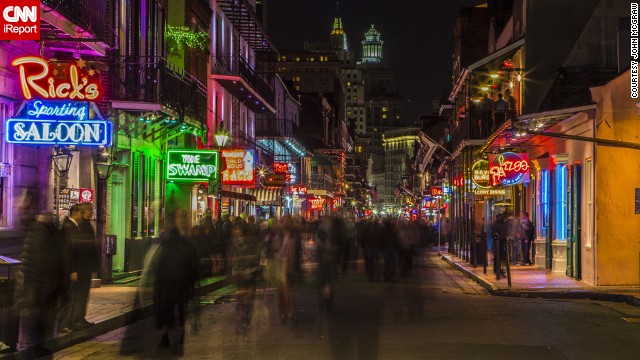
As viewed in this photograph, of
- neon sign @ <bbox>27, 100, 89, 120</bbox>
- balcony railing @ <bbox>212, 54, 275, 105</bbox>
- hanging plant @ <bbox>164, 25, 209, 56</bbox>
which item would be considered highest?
balcony railing @ <bbox>212, 54, 275, 105</bbox>

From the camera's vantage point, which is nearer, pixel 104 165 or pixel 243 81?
pixel 104 165

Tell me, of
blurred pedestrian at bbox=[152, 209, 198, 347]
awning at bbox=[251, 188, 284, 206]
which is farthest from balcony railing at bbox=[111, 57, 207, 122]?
awning at bbox=[251, 188, 284, 206]

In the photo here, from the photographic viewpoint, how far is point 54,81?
16125 mm

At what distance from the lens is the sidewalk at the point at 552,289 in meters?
18.9

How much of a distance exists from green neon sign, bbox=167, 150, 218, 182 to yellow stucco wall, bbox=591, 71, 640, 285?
1121cm

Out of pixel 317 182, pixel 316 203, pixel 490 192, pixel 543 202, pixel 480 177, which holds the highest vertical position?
pixel 317 182

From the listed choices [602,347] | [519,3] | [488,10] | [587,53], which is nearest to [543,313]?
[602,347]

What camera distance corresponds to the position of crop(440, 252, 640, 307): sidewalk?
18875 mm

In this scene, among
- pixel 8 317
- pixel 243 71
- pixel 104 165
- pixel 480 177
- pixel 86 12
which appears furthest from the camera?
pixel 243 71

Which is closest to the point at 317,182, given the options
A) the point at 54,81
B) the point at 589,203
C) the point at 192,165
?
the point at 192,165

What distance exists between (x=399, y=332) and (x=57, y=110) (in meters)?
7.78

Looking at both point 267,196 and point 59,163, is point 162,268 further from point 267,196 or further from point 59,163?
point 267,196

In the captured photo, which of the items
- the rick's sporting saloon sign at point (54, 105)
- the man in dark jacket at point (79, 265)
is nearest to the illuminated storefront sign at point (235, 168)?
the rick's sporting saloon sign at point (54, 105)

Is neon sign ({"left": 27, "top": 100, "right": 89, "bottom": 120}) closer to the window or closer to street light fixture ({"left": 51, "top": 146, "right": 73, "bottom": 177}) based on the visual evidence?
street light fixture ({"left": 51, "top": 146, "right": 73, "bottom": 177})
